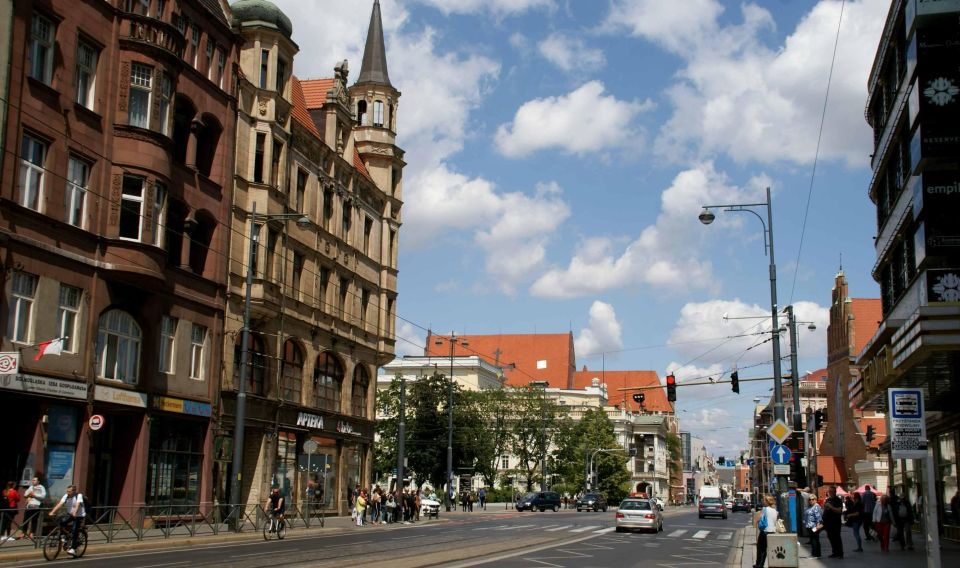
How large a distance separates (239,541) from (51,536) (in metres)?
8.37

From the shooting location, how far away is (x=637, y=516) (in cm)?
3875

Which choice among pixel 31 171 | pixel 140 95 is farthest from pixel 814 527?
pixel 140 95

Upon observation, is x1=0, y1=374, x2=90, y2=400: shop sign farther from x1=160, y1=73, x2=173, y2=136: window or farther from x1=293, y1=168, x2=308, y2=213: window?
x1=293, y1=168, x2=308, y2=213: window

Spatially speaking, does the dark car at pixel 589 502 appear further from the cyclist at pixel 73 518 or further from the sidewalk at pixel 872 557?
the cyclist at pixel 73 518

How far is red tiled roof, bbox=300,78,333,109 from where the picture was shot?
52.6 metres

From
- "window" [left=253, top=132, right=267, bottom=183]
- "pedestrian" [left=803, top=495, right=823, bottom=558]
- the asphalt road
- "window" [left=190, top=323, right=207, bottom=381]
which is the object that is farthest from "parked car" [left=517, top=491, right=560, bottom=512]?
"pedestrian" [left=803, top=495, right=823, bottom=558]

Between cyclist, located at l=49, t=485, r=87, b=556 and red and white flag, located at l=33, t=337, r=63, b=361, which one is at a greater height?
red and white flag, located at l=33, t=337, r=63, b=361

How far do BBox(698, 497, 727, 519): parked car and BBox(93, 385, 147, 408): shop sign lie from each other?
42.4 metres

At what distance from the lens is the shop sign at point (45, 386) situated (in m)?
26.2

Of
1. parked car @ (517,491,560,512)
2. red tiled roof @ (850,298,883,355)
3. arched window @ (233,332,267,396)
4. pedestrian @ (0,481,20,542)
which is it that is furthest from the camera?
red tiled roof @ (850,298,883,355)

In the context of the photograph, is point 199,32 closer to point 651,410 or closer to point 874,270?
point 874,270

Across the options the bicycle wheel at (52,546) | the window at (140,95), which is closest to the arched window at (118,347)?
the window at (140,95)

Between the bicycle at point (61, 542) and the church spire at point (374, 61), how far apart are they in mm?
38541

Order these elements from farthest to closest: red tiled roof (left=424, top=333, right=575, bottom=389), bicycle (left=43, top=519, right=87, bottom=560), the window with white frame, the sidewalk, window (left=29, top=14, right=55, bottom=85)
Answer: red tiled roof (left=424, top=333, right=575, bottom=389) → the window with white frame → window (left=29, top=14, right=55, bottom=85) → the sidewalk → bicycle (left=43, top=519, right=87, bottom=560)
